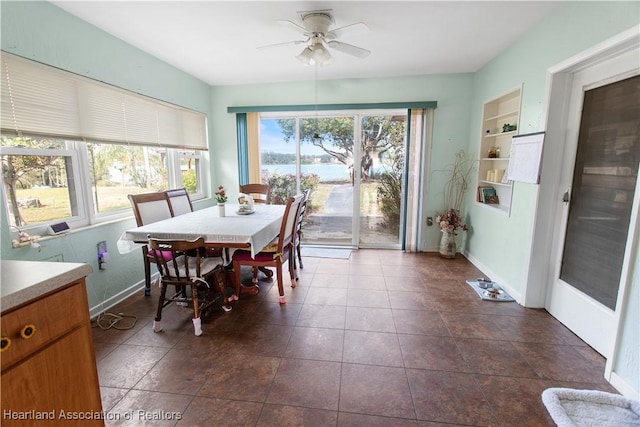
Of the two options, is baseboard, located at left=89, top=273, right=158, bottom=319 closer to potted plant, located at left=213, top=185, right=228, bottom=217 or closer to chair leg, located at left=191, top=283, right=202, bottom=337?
chair leg, located at left=191, top=283, right=202, bottom=337

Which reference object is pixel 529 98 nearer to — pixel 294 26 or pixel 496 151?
pixel 496 151

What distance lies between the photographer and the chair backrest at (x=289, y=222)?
2633mm

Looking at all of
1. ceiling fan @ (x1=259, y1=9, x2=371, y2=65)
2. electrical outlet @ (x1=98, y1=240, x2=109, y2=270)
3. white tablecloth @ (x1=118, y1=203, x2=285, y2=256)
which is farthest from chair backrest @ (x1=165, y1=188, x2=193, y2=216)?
ceiling fan @ (x1=259, y1=9, x2=371, y2=65)

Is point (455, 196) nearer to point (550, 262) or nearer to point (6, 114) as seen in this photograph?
point (550, 262)

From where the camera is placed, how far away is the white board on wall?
7.88ft

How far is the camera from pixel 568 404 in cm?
152

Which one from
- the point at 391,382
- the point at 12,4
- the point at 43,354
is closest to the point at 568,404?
the point at 391,382

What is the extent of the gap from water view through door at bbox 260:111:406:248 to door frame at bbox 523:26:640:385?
199 cm

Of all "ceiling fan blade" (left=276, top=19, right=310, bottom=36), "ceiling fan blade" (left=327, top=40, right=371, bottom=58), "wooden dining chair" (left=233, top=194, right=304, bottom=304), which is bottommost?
"wooden dining chair" (left=233, top=194, right=304, bottom=304)

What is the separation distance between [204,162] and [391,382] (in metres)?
3.85

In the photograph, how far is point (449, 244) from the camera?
3.95 metres

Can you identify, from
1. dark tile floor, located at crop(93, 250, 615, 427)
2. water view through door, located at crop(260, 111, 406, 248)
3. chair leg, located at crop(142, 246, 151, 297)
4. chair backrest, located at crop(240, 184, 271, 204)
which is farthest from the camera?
water view through door, located at crop(260, 111, 406, 248)

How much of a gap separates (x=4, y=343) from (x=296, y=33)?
2.84m

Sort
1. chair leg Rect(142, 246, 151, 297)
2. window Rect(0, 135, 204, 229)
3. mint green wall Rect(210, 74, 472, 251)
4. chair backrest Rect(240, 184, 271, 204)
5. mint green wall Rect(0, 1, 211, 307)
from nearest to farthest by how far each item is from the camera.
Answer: mint green wall Rect(0, 1, 211, 307)
window Rect(0, 135, 204, 229)
chair leg Rect(142, 246, 151, 297)
mint green wall Rect(210, 74, 472, 251)
chair backrest Rect(240, 184, 271, 204)
